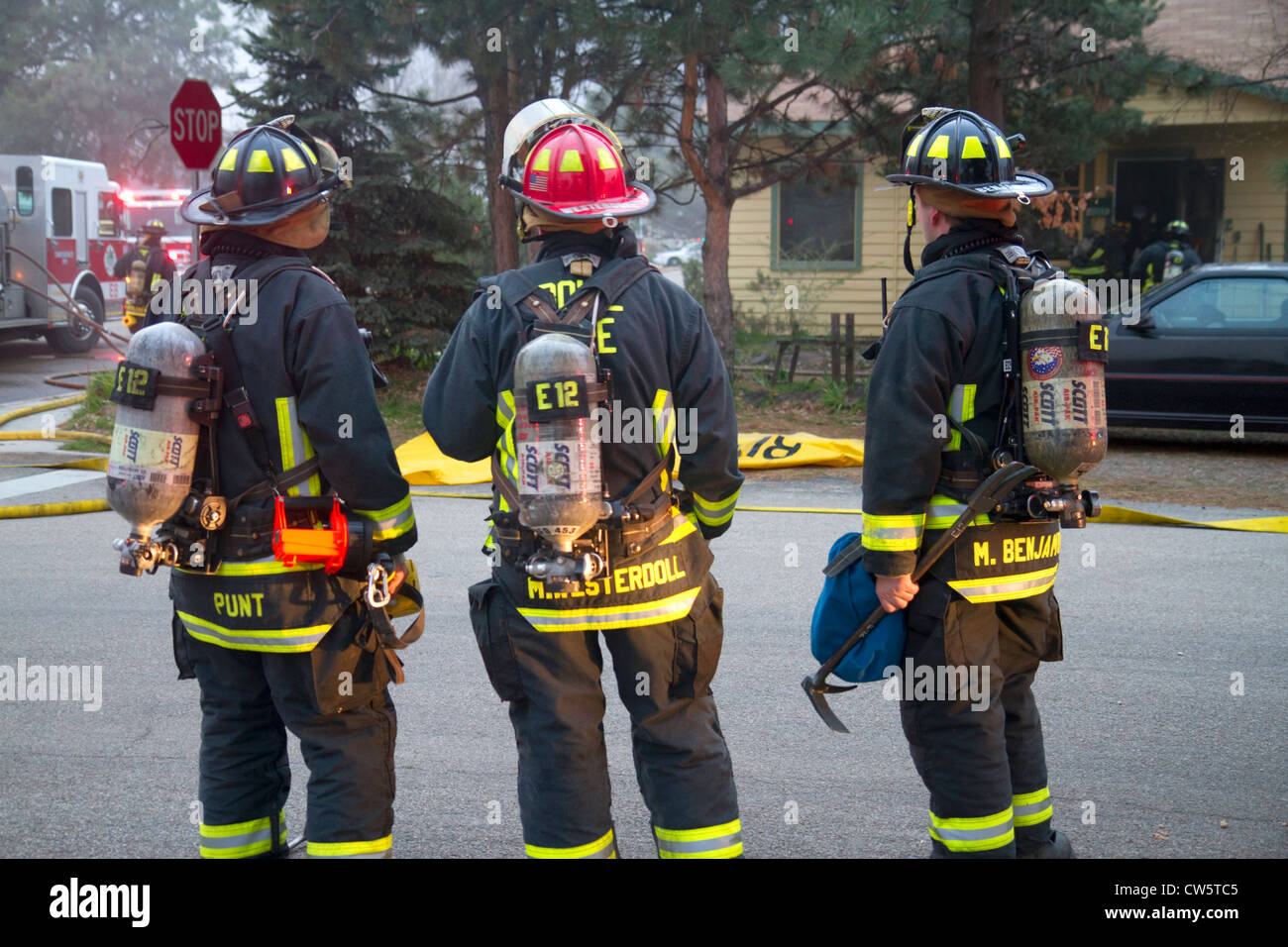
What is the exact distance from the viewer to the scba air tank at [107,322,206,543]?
114 inches

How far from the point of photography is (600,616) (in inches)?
115

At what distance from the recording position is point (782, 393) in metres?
13.1

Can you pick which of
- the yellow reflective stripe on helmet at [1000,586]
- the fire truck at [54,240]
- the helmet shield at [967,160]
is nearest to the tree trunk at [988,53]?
the helmet shield at [967,160]

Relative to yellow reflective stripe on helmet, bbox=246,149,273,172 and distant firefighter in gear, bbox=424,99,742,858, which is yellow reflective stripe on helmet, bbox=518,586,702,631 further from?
yellow reflective stripe on helmet, bbox=246,149,273,172

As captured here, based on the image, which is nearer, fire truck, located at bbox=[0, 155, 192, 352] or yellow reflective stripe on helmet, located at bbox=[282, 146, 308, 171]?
yellow reflective stripe on helmet, located at bbox=[282, 146, 308, 171]

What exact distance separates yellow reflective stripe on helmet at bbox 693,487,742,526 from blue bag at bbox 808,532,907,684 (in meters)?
0.32

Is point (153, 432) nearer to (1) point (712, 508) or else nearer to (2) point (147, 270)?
(1) point (712, 508)

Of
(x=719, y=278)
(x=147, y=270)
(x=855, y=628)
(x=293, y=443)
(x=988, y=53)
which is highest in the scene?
(x=988, y=53)

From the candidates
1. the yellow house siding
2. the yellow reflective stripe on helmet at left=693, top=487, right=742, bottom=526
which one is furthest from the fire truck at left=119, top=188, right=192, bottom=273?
the yellow reflective stripe on helmet at left=693, top=487, right=742, bottom=526

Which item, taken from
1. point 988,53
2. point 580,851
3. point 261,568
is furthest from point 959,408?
point 988,53

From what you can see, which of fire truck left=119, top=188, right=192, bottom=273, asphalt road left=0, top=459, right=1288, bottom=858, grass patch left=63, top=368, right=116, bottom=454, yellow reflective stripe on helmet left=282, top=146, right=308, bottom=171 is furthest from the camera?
fire truck left=119, top=188, right=192, bottom=273

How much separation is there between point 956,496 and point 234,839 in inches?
81.0

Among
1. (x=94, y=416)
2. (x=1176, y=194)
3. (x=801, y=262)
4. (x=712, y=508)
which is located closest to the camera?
(x=712, y=508)

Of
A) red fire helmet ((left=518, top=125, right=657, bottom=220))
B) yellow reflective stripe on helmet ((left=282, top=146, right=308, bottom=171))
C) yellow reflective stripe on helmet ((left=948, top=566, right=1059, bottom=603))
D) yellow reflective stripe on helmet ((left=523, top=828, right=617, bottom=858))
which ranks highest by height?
yellow reflective stripe on helmet ((left=282, top=146, right=308, bottom=171))
